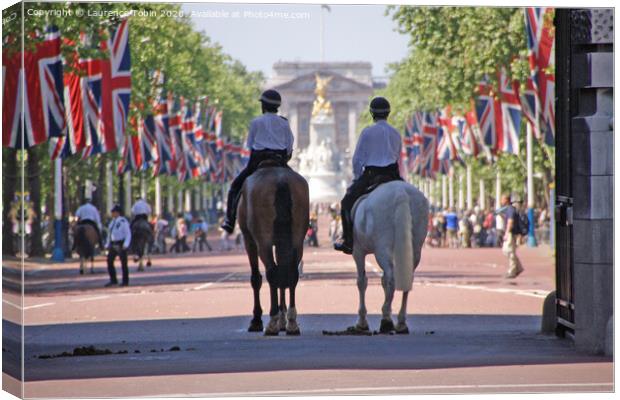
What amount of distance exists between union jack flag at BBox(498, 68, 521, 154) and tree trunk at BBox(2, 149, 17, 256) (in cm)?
883

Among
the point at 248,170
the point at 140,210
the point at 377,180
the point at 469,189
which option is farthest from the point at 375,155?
the point at 469,189

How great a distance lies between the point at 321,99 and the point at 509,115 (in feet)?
17.6

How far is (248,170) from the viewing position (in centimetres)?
1794

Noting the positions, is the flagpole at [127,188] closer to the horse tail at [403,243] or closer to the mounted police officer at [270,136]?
the mounted police officer at [270,136]

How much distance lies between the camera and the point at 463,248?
21547mm

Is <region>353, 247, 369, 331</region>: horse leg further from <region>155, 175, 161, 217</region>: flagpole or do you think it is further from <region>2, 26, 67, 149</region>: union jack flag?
<region>155, 175, 161, 217</region>: flagpole

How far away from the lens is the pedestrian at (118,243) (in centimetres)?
1939

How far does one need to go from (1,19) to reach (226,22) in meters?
2.09

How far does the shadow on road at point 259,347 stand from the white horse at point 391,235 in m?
0.32

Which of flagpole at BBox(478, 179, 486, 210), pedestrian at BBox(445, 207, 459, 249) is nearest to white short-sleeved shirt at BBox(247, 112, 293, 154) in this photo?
pedestrian at BBox(445, 207, 459, 249)

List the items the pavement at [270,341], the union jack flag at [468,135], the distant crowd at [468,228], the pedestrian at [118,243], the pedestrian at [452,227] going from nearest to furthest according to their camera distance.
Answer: the pavement at [270,341] < the distant crowd at [468,228] < the pedestrian at [118,243] < the pedestrian at [452,227] < the union jack flag at [468,135]

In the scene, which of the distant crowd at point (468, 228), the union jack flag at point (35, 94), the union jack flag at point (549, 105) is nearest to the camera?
the union jack flag at point (35, 94)

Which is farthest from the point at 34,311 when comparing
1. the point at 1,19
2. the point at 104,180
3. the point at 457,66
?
the point at 457,66

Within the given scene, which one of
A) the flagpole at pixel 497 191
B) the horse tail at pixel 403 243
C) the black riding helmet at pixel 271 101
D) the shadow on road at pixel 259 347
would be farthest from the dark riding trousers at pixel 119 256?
the flagpole at pixel 497 191
